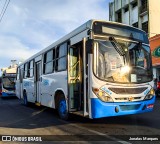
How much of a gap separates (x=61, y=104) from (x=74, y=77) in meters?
1.49

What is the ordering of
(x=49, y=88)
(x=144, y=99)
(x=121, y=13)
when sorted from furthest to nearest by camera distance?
1. (x=121, y=13)
2. (x=49, y=88)
3. (x=144, y=99)

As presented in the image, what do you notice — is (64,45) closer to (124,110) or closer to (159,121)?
(124,110)

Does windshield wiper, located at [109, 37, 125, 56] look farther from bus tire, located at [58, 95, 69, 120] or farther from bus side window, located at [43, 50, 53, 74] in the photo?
bus side window, located at [43, 50, 53, 74]

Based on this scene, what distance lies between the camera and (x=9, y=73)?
29.9 meters

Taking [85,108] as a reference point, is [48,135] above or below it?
below

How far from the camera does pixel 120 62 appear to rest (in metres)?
8.66

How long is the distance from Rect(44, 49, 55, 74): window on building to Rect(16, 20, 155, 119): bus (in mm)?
1256

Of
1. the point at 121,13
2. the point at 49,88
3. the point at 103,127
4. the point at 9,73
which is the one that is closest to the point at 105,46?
the point at 103,127

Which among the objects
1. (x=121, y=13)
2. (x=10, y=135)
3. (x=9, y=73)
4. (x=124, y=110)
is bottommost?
(x=10, y=135)

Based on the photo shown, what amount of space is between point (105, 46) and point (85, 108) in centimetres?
191

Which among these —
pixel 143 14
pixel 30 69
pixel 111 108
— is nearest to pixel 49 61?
pixel 30 69

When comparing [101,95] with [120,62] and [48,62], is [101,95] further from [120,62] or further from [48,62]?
[48,62]

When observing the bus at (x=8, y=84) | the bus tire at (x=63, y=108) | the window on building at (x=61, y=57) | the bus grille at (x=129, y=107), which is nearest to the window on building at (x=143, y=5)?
the bus at (x=8, y=84)

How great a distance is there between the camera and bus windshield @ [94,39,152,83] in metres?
8.44
